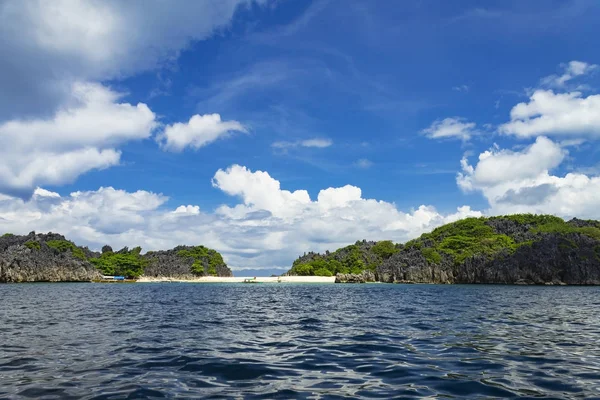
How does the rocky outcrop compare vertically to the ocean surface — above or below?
above

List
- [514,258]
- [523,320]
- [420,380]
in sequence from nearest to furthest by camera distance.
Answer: [420,380] < [523,320] < [514,258]

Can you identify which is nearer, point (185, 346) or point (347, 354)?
point (347, 354)

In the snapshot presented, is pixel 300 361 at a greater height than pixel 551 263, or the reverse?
pixel 551 263

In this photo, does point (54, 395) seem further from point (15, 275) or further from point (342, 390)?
point (15, 275)

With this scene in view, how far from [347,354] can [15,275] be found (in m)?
219

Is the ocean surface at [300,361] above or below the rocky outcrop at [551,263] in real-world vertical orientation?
below

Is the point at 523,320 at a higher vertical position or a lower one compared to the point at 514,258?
lower

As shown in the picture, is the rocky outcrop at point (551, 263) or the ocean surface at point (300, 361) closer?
the ocean surface at point (300, 361)

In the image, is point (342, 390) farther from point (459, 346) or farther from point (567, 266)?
point (567, 266)

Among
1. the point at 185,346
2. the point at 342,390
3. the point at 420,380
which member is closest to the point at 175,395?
the point at 342,390

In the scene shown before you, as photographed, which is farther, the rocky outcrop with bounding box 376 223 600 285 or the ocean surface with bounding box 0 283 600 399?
the rocky outcrop with bounding box 376 223 600 285

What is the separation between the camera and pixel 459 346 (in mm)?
21125

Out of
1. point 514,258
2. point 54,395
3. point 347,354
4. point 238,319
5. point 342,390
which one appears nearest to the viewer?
point 54,395

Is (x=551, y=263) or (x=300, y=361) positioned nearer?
(x=300, y=361)
